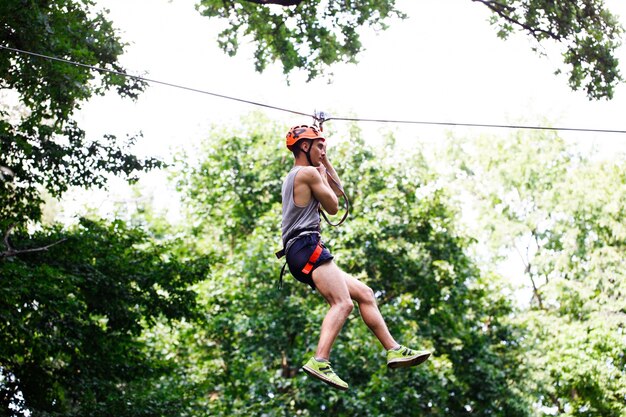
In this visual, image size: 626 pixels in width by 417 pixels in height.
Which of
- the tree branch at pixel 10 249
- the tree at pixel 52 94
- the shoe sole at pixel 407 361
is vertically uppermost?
the tree at pixel 52 94

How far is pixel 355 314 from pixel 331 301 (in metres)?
13.1

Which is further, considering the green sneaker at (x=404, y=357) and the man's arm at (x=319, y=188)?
the man's arm at (x=319, y=188)

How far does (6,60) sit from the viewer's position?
8.91 metres

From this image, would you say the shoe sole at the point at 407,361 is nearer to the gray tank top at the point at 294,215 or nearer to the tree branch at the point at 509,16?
the gray tank top at the point at 294,215

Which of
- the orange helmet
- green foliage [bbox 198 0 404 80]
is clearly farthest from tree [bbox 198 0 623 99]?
the orange helmet

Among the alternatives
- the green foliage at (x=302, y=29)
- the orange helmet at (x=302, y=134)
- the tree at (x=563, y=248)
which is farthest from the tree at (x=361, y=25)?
the tree at (x=563, y=248)

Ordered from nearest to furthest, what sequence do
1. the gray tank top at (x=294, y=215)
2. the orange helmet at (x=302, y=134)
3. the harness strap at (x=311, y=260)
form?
the harness strap at (x=311, y=260) → the gray tank top at (x=294, y=215) → the orange helmet at (x=302, y=134)

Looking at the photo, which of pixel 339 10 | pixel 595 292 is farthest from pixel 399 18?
pixel 595 292

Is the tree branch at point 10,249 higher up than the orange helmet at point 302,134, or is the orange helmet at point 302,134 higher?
the tree branch at point 10,249

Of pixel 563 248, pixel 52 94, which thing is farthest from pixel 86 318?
pixel 563 248

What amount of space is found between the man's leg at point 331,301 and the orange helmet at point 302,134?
908mm

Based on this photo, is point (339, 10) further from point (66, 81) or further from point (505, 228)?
point (505, 228)

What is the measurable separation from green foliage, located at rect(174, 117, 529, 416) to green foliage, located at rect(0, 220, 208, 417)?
4.52 meters

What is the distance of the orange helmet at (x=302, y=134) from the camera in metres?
5.33
